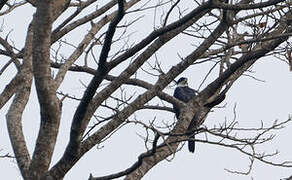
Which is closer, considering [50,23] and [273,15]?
[50,23]

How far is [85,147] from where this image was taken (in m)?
3.71

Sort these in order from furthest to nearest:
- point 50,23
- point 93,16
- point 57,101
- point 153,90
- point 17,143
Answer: point 93,16 → point 153,90 → point 17,143 → point 57,101 → point 50,23

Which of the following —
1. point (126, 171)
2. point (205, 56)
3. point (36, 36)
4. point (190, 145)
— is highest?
point (190, 145)

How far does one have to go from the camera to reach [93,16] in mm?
5637

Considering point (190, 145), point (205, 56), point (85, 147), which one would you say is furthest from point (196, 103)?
point (190, 145)

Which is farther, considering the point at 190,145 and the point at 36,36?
the point at 190,145

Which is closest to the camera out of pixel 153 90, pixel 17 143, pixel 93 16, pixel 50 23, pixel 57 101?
pixel 50 23

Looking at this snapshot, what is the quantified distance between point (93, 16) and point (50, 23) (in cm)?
242

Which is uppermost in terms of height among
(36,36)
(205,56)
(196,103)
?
(205,56)

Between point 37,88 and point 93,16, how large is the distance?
240 centimetres

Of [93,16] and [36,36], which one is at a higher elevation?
[93,16]

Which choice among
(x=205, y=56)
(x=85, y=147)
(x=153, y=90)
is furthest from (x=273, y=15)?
(x=85, y=147)

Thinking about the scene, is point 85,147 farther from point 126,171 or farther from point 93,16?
point 93,16

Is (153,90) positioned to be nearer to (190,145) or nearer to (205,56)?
(205,56)
